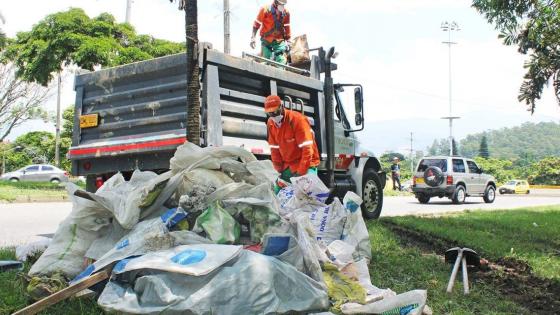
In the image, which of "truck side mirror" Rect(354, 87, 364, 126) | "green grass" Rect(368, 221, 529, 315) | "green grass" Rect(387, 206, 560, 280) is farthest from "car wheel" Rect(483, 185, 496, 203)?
"green grass" Rect(368, 221, 529, 315)

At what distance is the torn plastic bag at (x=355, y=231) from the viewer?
4574mm

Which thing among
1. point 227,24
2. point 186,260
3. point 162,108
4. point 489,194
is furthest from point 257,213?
point 489,194

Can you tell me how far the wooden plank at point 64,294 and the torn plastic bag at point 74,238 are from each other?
0.52 m

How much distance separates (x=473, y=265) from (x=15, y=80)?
2347 centimetres

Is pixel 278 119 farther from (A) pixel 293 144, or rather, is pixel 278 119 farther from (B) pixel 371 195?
(B) pixel 371 195

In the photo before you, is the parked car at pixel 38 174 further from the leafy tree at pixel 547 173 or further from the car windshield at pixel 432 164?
the leafy tree at pixel 547 173

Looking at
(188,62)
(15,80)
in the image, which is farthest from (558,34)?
(15,80)

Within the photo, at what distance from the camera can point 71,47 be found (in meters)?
18.1

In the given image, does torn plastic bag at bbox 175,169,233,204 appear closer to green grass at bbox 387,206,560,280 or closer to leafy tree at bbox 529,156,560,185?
green grass at bbox 387,206,560,280

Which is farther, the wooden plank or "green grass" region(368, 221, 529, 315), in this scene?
"green grass" region(368, 221, 529, 315)

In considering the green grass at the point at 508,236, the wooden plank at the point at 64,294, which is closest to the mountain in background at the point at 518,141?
the green grass at the point at 508,236

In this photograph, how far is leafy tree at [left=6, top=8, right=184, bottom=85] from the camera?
1756 cm

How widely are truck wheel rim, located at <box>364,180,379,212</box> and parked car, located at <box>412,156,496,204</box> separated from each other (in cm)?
1009

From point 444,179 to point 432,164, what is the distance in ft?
2.82
